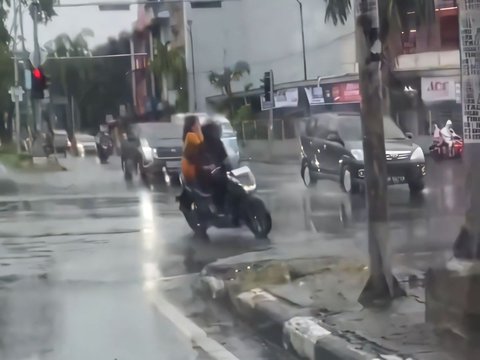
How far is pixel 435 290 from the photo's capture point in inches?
246

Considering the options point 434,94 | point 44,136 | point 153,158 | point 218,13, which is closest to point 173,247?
point 153,158

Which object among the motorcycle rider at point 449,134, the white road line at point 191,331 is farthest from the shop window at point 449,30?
the white road line at point 191,331

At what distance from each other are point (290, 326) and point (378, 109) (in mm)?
1871

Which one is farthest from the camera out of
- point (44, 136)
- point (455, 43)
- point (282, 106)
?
point (44, 136)

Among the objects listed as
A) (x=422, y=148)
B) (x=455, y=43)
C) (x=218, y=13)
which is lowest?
(x=422, y=148)

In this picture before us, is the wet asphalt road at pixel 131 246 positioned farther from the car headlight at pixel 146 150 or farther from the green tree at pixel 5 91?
the green tree at pixel 5 91

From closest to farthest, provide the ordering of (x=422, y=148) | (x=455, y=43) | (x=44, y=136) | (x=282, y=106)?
(x=455, y=43) < (x=422, y=148) < (x=282, y=106) < (x=44, y=136)

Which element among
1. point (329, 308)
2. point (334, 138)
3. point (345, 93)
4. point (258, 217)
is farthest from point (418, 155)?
point (258, 217)

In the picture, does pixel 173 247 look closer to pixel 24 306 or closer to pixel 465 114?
pixel 24 306

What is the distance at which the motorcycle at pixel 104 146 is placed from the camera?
938 cm

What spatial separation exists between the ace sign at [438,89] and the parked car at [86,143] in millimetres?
3464

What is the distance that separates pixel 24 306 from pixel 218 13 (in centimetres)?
338

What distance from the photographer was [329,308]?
277 inches

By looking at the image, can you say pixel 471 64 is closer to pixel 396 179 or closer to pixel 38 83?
pixel 396 179
